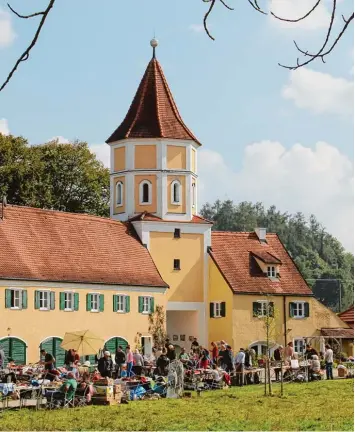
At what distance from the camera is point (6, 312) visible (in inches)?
1531

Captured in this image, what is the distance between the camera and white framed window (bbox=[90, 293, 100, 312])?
1700 inches

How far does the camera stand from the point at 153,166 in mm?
51031

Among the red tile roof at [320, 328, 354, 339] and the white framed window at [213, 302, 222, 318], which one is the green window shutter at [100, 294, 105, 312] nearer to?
the white framed window at [213, 302, 222, 318]

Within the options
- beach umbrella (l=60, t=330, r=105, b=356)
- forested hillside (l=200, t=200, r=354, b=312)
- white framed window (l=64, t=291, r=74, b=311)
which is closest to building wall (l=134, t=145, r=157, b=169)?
white framed window (l=64, t=291, r=74, b=311)

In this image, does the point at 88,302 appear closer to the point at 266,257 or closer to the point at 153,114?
the point at 266,257

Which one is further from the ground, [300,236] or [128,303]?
[300,236]

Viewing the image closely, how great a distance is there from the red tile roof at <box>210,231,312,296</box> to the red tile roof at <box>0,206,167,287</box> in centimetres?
383

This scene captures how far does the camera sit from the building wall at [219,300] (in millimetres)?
48062

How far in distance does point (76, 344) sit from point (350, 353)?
2399 cm

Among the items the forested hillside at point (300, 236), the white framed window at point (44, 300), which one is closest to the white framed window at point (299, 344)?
the white framed window at point (44, 300)

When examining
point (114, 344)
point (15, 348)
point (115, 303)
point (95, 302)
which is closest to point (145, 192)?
point (115, 303)

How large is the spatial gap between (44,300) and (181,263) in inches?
392

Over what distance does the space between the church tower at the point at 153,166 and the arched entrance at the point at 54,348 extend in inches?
438

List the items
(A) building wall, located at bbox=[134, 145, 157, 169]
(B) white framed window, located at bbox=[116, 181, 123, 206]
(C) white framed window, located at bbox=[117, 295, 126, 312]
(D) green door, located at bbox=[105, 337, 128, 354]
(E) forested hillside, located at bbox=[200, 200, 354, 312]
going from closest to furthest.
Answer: (D) green door, located at bbox=[105, 337, 128, 354]
(C) white framed window, located at bbox=[117, 295, 126, 312]
(A) building wall, located at bbox=[134, 145, 157, 169]
(B) white framed window, located at bbox=[116, 181, 123, 206]
(E) forested hillside, located at bbox=[200, 200, 354, 312]
